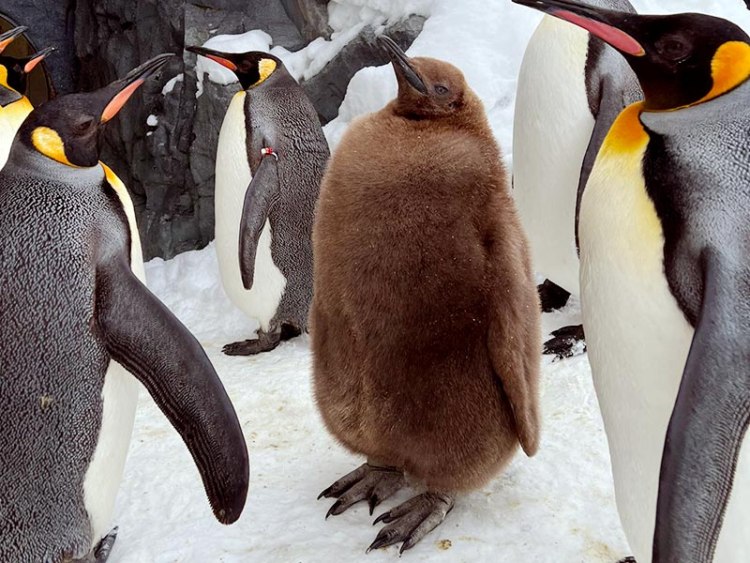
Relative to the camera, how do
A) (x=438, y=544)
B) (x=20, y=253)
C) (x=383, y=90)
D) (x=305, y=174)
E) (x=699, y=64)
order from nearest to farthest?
1. (x=699, y=64)
2. (x=20, y=253)
3. (x=438, y=544)
4. (x=305, y=174)
5. (x=383, y=90)

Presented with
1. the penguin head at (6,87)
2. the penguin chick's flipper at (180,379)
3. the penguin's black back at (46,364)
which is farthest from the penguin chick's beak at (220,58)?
the penguin chick's flipper at (180,379)

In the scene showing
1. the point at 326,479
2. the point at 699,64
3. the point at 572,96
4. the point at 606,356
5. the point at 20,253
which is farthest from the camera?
the point at 572,96

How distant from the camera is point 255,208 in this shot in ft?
11.2

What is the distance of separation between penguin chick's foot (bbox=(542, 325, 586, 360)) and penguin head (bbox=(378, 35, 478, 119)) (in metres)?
1.17

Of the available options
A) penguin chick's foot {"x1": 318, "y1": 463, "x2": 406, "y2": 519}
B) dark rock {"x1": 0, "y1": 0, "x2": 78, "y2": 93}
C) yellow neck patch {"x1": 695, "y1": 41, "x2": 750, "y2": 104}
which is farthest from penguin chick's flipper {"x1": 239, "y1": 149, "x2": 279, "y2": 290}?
dark rock {"x1": 0, "y1": 0, "x2": 78, "y2": 93}

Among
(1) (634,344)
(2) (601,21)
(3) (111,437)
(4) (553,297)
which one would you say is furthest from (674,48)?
(4) (553,297)

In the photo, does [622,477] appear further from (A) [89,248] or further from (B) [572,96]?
(B) [572,96]

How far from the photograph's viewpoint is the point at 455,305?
1.77 meters

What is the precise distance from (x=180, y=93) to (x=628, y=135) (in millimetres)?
4690

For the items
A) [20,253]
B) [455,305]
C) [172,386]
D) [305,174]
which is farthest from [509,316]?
[305,174]

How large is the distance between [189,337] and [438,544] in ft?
2.35

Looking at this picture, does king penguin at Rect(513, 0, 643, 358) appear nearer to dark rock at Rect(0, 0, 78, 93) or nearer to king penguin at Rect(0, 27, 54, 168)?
king penguin at Rect(0, 27, 54, 168)

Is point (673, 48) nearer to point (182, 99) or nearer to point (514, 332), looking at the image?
point (514, 332)

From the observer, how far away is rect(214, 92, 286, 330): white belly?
3639 mm
